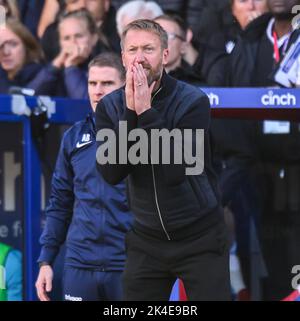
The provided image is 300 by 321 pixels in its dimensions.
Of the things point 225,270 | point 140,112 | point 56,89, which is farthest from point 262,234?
point 140,112

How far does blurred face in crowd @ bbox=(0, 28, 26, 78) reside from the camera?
7.31 meters

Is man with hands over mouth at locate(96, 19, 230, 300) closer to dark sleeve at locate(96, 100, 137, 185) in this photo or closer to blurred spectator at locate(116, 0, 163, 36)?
dark sleeve at locate(96, 100, 137, 185)

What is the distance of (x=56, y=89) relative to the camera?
7086 mm

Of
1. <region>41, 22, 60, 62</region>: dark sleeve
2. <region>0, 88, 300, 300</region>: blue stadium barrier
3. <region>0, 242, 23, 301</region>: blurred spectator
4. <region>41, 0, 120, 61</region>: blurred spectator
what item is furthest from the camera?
<region>41, 22, 60, 62</region>: dark sleeve

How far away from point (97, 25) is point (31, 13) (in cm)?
90

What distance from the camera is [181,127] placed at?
4355 millimetres

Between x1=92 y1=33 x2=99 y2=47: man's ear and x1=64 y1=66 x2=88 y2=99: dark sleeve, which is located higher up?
x1=92 y1=33 x2=99 y2=47: man's ear

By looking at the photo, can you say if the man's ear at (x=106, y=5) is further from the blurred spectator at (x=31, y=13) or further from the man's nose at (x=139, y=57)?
the man's nose at (x=139, y=57)

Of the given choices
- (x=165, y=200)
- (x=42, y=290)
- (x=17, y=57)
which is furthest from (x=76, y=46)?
(x=165, y=200)

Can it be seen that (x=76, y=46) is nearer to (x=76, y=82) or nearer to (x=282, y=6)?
(x=76, y=82)

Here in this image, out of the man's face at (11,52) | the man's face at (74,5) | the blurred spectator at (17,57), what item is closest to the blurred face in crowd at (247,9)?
the man's face at (74,5)

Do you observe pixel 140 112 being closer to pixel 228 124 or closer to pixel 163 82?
pixel 163 82

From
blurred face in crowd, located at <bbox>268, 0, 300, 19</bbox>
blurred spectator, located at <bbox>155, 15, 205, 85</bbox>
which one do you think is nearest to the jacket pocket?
blurred spectator, located at <bbox>155, 15, 205, 85</bbox>

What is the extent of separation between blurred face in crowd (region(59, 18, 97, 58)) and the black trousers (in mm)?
2832
